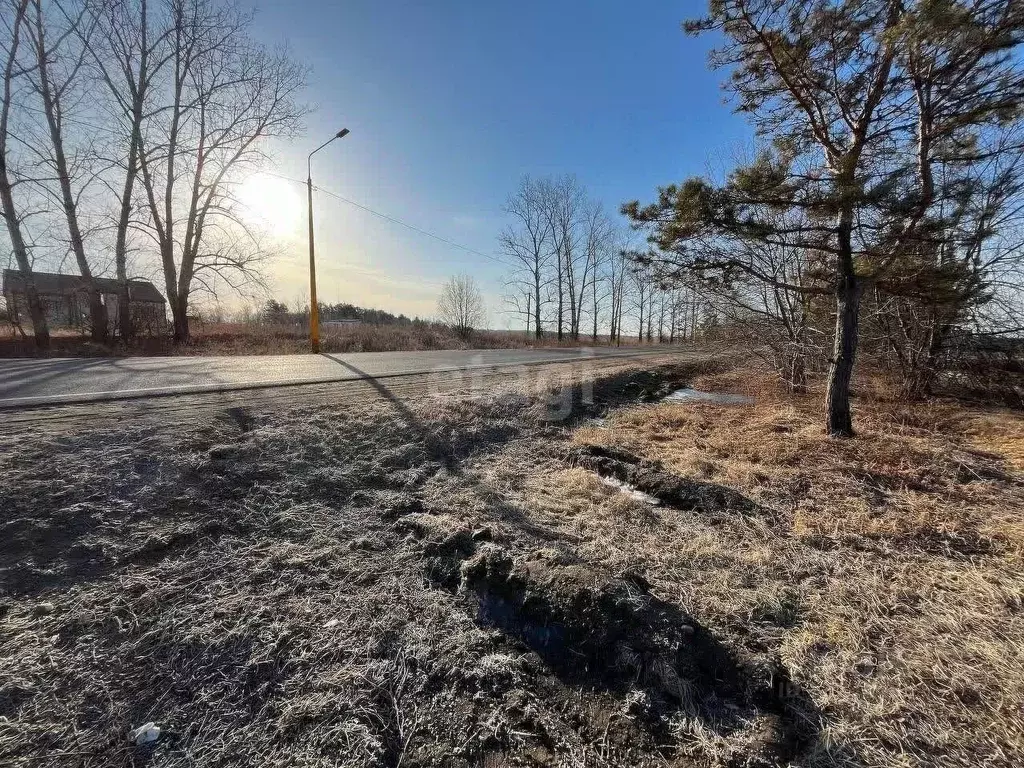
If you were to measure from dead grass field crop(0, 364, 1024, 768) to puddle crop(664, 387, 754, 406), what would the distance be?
429 cm

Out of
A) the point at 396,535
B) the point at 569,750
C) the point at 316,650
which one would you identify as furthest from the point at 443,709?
the point at 396,535

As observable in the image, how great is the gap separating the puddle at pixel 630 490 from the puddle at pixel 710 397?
482 centimetres

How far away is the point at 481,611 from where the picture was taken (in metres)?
2.05

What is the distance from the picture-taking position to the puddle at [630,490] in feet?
11.5

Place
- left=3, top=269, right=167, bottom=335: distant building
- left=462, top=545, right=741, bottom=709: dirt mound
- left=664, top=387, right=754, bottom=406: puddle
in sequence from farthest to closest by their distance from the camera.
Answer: left=3, top=269, right=167, bottom=335: distant building → left=664, top=387, right=754, bottom=406: puddle → left=462, top=545, right=741, bottom=709: dirt mound

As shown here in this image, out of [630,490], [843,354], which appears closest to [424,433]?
[630,490]

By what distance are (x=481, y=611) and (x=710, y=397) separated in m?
8.17

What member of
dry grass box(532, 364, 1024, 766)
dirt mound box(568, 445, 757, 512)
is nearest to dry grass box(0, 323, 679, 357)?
dirt mound box(568, 445, 757, 512)

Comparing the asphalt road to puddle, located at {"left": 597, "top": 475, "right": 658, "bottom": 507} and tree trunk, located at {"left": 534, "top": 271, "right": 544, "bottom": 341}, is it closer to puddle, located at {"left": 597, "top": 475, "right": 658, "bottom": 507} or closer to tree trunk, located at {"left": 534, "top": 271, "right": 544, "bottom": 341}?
puddle, located at {"left": 597, "top": 475, "right": 658, "bottom": 507}

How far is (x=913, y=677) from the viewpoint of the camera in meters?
1.63

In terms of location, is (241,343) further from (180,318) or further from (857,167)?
(857,167)

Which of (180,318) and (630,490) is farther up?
(180,318)

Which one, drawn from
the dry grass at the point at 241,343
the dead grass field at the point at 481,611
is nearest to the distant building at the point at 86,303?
the dry grass at the point at 241,343

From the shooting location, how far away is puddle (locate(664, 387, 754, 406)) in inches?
317
